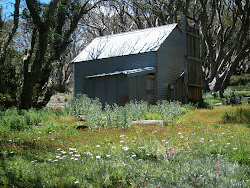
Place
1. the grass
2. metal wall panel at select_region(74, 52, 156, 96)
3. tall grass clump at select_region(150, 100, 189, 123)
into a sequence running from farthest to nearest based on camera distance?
metal wall panel at select_region(74, 52, 156, 96) → tall grass clump at select_region(150, 100, 189, 123) → the grass

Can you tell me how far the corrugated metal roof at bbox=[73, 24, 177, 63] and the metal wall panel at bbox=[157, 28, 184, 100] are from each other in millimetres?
521

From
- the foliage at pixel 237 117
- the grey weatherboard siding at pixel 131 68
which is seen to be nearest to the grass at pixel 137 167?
the foliage at pixel 237 117

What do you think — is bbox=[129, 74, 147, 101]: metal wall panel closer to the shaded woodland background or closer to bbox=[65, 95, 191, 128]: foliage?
bbox=[65, 95, 191, 128]: foliage

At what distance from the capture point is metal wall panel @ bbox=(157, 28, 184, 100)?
20.0 meters

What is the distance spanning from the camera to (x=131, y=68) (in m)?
20.3

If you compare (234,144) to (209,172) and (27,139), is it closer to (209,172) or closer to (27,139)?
(209,172)

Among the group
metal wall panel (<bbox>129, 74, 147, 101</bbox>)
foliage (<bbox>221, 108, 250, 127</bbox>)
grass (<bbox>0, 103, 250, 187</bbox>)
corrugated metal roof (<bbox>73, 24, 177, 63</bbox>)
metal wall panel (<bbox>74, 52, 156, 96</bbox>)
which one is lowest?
grass (<bbox>0, 103, 250, 187</bbox>)

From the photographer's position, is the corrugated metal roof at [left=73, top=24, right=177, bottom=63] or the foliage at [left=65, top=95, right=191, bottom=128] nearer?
the foliage at [left=65, top=95, right=191, bottom=128]

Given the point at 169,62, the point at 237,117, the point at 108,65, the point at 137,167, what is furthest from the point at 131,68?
the point at 137,167

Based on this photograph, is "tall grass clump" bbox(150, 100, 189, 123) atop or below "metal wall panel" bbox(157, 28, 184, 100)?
below

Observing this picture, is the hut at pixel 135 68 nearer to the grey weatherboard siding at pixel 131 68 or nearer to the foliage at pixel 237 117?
the grey weatherboard siding at pixel 131 68

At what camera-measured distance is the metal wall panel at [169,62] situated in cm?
2000

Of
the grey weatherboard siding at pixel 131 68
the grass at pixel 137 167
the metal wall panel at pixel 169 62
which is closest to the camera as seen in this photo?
the grass at pixel 137 167

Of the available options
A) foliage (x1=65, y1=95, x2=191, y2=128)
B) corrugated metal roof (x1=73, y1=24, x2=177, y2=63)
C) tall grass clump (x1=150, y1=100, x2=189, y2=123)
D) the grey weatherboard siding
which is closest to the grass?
foliage (x1=65, y1=95, x2=191, y2=128)
